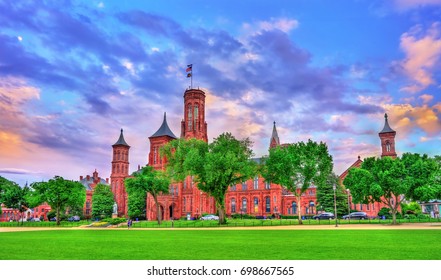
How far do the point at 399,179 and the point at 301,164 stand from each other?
1341cm

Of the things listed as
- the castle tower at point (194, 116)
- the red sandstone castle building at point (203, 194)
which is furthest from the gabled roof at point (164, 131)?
the castle tower at point (194, 116)

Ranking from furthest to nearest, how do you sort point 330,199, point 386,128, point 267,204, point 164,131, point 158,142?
point 164,131
point 158,142
point 267,204
point 386,128
point 330,199

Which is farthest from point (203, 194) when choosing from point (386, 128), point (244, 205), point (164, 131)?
point (386, 128)

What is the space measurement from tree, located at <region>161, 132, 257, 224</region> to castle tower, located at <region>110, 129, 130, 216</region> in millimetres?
58258

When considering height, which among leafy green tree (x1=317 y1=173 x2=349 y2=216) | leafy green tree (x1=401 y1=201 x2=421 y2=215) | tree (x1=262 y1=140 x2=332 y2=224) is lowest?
leafy green tree (x1=401 y1=201 x2=421 y2=215)

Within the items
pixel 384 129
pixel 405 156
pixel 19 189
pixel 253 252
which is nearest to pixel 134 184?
pixel 19 189

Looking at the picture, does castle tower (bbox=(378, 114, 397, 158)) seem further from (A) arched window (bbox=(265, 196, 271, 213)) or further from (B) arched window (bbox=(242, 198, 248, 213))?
(B) arched window (bbox=(242, 198, 248, 213))

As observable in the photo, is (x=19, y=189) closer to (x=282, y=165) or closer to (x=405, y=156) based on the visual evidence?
(x=282, y=165)

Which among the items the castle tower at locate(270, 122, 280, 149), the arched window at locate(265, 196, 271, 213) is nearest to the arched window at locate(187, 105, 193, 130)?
the castle tower at locate(270, 122, 280, 149)

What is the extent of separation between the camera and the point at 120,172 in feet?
380

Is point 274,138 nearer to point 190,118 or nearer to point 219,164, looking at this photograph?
point 190,118

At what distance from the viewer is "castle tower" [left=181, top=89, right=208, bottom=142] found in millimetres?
96688

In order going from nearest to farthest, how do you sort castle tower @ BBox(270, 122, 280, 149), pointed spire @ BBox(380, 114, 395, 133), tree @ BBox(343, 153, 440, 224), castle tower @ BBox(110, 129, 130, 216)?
tree @ BBox(343, 153, 440, 224) → pointed spire @ BBox(380, 114, 395, 133) → castle tower @ BBox(270, 122, 280, 149) → castle tower @ BBox(110, 129, 130, 216)
